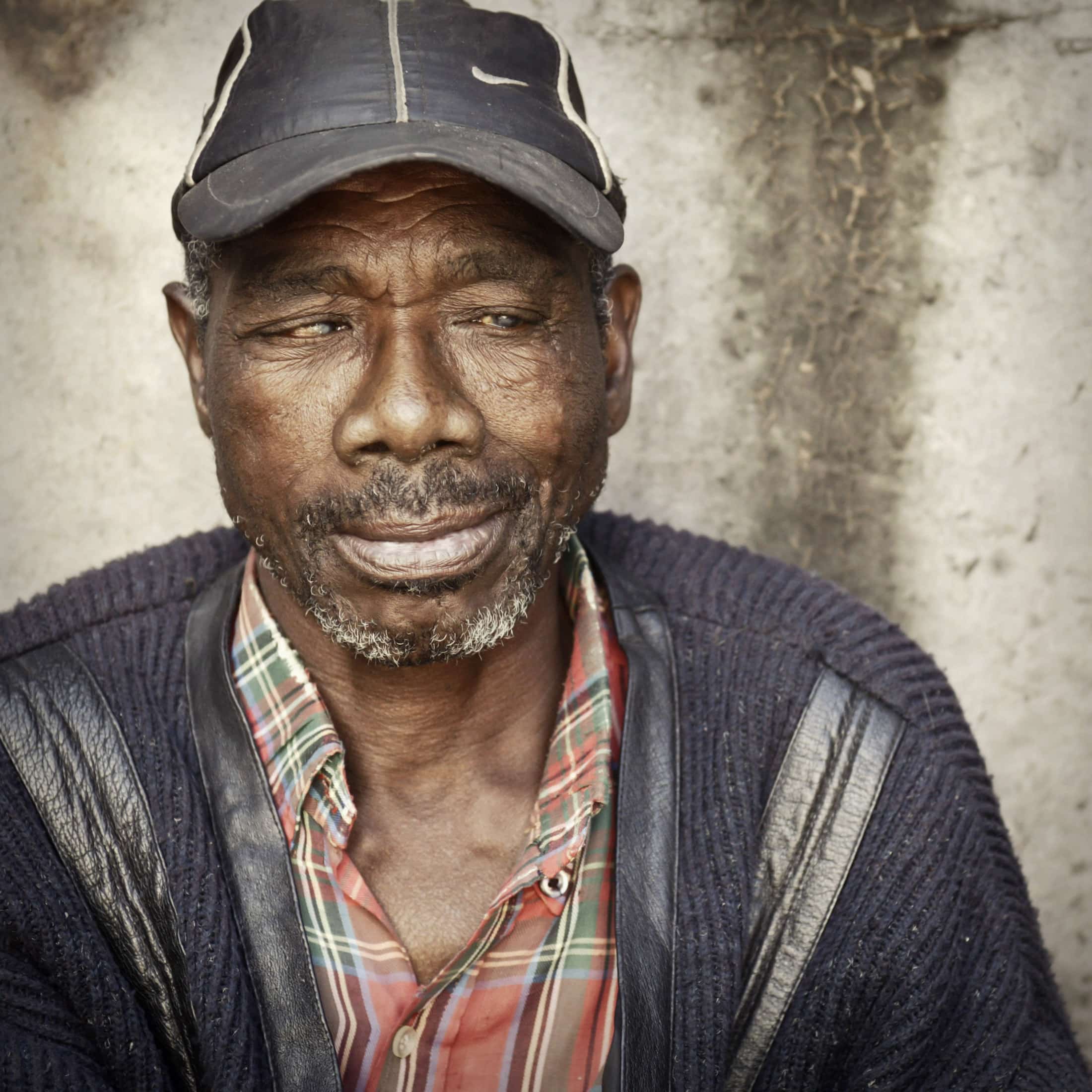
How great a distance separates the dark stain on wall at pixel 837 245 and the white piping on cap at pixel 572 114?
0.76 metres

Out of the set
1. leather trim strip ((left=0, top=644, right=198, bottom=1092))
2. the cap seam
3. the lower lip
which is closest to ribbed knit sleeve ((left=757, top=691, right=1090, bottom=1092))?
the lower lip

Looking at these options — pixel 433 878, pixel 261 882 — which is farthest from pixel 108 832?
pixel 433 878

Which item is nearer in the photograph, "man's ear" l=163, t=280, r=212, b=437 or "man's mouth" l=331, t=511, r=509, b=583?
"man's mouth" l=331, t=511, r=509, b=583

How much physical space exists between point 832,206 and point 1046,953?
150cm

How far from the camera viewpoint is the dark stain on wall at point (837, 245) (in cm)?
270

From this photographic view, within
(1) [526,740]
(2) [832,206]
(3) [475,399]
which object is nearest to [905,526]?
(2) [832,206]

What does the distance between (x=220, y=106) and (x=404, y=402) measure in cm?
58

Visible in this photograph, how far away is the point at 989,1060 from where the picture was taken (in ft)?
6.57

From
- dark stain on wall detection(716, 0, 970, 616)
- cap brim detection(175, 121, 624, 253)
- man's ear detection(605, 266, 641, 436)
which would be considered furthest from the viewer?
dark stain on wall detection(716, 0, 970, 616)

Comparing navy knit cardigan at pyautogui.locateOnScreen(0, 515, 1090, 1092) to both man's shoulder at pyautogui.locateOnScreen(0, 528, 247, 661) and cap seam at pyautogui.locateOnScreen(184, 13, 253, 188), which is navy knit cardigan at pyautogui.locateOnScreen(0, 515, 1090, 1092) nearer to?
man's shoulder at pyautogui.locateOnScreen(0, 528, 247, 661)

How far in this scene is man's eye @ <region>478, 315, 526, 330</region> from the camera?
1951mm

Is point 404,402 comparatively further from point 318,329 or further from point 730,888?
point 730,888

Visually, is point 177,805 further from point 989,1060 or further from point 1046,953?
point 1046,953

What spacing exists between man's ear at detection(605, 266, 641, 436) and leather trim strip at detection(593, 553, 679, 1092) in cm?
40
